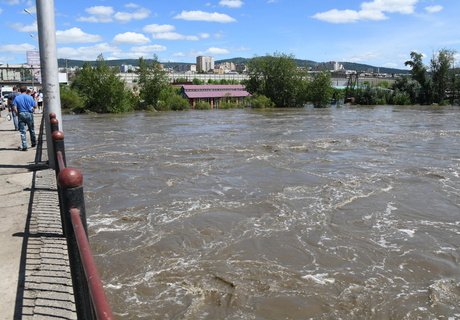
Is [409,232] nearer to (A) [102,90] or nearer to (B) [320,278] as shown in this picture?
(B) [320,278]

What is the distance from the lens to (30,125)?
13.3 meters

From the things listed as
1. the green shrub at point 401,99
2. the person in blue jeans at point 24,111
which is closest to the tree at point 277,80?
the green shrub at point 401,99

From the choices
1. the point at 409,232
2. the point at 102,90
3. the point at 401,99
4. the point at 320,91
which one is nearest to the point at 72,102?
the point at 102,90

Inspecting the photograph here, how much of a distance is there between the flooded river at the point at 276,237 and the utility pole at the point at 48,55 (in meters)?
2.38

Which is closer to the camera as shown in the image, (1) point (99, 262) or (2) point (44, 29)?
(1) point (99, 262)

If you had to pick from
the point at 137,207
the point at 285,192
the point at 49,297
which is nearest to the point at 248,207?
the point at 285,192

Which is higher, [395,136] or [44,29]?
[44,29]

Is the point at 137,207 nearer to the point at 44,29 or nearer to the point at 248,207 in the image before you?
the point at 248,207

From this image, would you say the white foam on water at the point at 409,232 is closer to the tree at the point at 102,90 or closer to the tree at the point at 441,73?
the tree at the point at 102,90

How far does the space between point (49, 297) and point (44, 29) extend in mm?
6566

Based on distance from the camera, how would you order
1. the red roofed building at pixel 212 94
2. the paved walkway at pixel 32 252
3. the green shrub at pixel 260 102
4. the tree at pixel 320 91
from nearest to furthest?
the paved walkway at pixel 32 252 → the green shrub at pixel 260 102 → the red roofed building at pixel 212 94 → the tree at pixel 320 91

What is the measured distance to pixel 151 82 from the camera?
61000mm

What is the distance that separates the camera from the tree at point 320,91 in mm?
72000

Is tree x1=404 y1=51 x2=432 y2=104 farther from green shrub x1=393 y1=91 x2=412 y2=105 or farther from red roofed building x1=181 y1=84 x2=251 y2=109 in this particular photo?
red roofed building x1=181 y1=84 x2=251 y2=109
